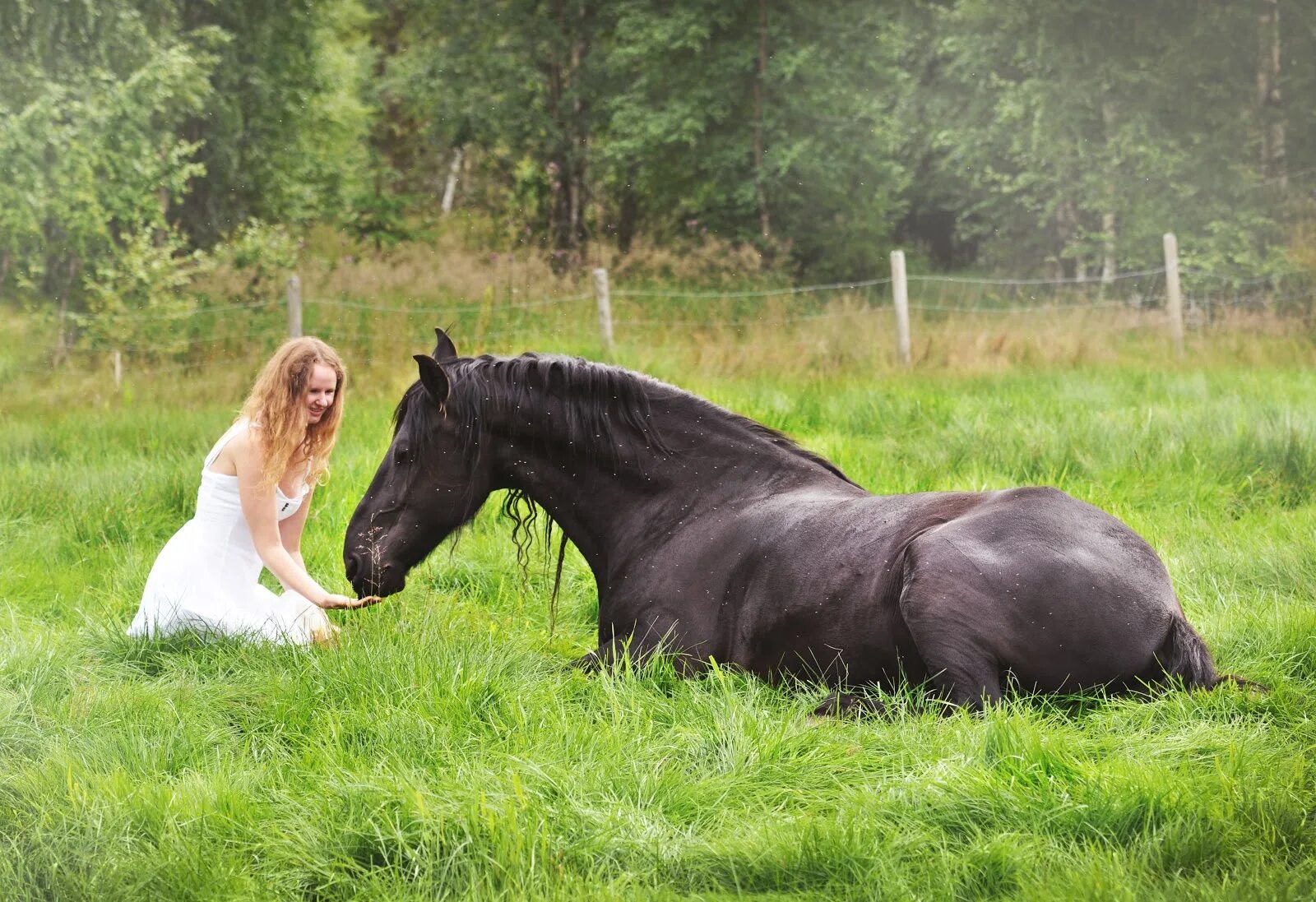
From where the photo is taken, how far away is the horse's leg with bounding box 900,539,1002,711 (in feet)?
12.5

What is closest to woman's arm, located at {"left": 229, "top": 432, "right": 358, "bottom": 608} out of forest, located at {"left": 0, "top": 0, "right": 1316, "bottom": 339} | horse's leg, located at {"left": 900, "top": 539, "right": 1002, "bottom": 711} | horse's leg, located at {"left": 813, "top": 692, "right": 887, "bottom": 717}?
horse's leg, located at {"left": 813, "top": 692, "right": 887, "bottom": 717}

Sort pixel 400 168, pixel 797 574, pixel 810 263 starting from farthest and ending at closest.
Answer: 1. pixel 400 168
2. pixel 810 263
3. pixel 797 574

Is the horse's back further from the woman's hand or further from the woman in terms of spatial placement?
the woman

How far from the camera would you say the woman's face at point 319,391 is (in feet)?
16.5

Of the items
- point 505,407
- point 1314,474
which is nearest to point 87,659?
point 505,407

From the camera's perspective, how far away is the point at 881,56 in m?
22.5

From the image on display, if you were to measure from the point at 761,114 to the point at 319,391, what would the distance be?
60.7ft

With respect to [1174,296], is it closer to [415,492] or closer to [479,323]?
[479,323]

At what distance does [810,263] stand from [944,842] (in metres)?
22.4

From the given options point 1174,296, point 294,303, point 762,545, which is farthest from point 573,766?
point 1174,296

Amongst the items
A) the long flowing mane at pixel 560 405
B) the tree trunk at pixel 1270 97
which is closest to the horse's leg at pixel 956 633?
the long flowing mane at pixel 560 405

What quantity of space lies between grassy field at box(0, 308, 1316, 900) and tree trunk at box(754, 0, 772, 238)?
16544mm

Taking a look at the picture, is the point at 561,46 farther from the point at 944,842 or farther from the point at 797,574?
the point at 944,842

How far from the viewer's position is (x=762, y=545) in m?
4.56
